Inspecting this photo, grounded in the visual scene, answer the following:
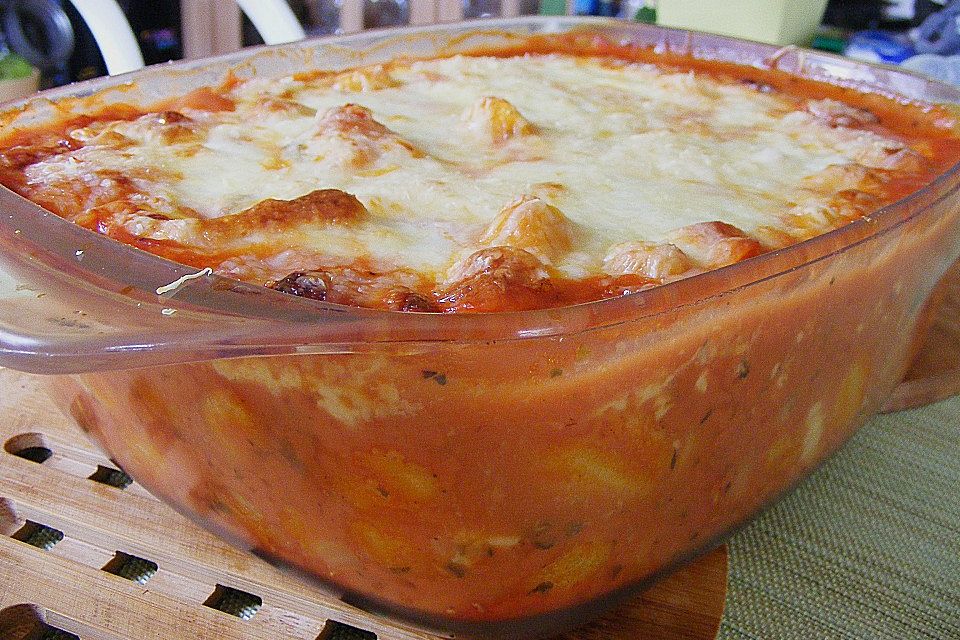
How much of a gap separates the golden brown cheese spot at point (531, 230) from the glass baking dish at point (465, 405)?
0.20 m

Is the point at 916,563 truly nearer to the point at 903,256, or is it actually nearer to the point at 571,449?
the point at 903,256

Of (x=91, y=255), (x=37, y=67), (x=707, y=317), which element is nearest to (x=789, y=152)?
(x=707, y=317)

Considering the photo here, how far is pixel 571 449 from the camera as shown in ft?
1.83

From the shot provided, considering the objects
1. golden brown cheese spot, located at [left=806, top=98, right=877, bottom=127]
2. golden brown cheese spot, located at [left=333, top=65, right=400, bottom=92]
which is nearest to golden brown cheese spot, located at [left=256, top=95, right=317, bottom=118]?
golden brown cheese spot, located at [left=333, top=65, right=400, bottom=92]

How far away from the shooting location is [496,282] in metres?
0.65

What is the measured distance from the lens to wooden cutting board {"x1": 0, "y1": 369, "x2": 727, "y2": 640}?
705 mm

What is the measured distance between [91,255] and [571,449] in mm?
322

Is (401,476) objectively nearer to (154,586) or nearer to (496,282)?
(496,282)

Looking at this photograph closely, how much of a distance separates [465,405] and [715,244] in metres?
0.33

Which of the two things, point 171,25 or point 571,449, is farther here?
point 171,25

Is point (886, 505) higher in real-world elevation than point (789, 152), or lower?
lower

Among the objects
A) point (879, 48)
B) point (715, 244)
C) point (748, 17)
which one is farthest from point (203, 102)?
point (879, 48)

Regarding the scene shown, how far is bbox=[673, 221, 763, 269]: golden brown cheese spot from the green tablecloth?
0.94 ft

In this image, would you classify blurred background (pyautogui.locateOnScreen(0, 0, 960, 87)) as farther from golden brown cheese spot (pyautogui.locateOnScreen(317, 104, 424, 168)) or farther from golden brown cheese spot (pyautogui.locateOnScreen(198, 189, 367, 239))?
golden brown cheese spot (pyautogui.locateOnScreen(198, 189, 367, 239))
